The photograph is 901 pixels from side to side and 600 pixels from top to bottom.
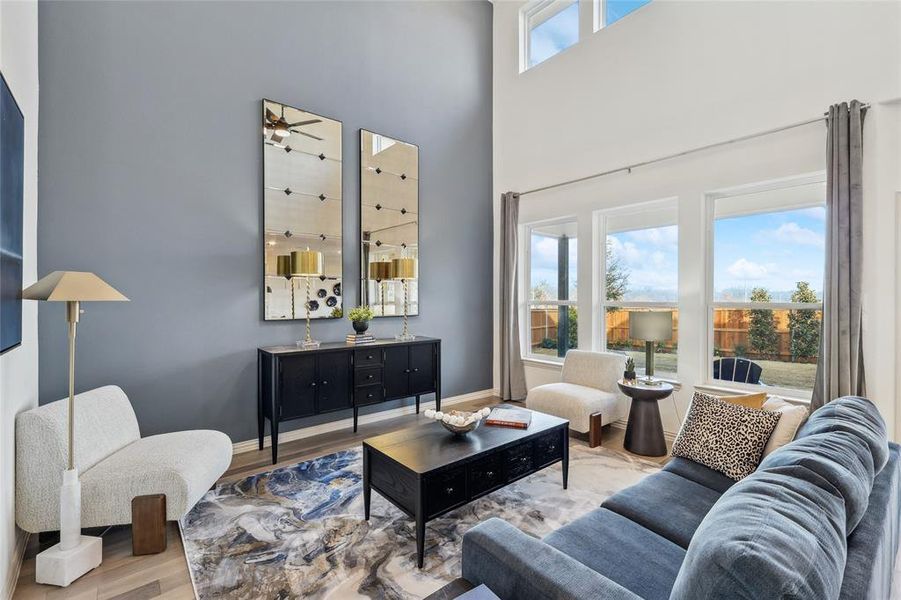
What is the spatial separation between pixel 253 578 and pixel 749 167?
14.4 feet

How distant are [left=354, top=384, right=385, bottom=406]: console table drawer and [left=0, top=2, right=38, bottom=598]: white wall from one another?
2090 millimetres

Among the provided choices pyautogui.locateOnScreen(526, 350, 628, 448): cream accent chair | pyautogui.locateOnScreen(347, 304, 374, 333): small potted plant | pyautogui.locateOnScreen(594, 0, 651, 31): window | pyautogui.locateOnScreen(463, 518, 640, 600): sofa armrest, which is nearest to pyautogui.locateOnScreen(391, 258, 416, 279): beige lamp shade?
pyautogui.locateOnScreen(347, 304, 374, 333): small potted plant

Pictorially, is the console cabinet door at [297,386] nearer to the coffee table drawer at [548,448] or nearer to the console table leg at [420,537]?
the console table leg at [420,537]

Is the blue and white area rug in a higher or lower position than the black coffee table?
lower

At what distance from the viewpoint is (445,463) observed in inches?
84.3

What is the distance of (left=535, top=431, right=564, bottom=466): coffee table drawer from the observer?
2.67m

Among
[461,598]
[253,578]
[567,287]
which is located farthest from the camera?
[567,287]

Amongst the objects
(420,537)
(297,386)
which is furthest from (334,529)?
(297,386)

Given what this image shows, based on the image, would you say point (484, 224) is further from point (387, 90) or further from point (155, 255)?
point (155, 255)

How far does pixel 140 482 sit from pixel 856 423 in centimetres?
313

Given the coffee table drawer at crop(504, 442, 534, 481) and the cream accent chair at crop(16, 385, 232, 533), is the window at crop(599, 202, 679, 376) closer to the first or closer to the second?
the coffee table drawer at crop(504, 442, 534, 481)

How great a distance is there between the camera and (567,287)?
4992 mm

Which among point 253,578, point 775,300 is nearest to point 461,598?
point 253,578

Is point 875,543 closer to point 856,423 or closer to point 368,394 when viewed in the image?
point 856,423
